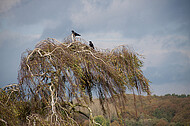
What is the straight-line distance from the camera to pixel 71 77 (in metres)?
3.28

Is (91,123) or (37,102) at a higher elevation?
(37,102)

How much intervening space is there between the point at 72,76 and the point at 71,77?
5cm

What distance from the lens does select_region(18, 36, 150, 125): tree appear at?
10.3ft

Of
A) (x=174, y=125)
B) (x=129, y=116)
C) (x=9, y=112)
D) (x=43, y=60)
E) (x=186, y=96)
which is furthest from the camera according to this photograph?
(x=186, y=96)

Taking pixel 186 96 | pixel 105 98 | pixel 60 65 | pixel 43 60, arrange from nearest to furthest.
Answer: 1. pixel 60 65
2. pixel 43 60
3. pixel 105 98
4. pixel 186 96

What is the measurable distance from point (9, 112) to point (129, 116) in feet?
22.4

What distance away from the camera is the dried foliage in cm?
312

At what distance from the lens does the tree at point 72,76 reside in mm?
3131

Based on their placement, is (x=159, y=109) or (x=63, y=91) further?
(x=159, y=109)

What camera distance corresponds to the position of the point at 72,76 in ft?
10.9

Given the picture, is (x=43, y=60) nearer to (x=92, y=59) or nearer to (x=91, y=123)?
(x=92, y=59)

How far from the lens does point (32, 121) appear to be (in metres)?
2.97

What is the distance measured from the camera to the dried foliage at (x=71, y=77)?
3125 millimetres

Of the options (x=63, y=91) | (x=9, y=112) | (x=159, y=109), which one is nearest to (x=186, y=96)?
(x=159, y=109)
